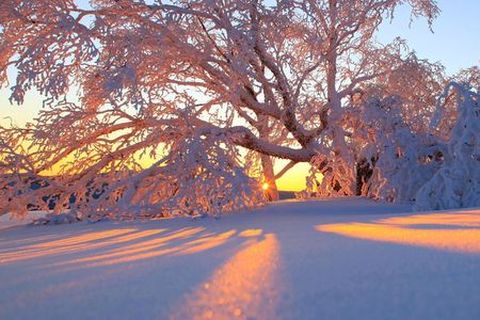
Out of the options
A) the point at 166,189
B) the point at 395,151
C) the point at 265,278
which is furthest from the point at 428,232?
the point at 395,151

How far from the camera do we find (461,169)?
6586 mm

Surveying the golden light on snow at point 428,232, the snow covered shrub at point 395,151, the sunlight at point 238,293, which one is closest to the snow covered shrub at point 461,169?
the snow covered shrub at point 395,151

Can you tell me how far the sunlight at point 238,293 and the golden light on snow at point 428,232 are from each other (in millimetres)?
747

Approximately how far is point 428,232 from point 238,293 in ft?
5.37

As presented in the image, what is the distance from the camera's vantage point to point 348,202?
7.71 metres

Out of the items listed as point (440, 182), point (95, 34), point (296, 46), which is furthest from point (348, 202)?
point (296, 46)

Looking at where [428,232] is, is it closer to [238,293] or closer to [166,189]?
[238,293]

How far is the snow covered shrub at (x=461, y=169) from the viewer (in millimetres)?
6375

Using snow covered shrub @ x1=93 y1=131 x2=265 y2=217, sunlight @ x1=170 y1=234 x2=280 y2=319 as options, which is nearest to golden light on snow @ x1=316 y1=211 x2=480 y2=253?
sunlight @ x1=170 y1=234 x2=280 y2=319

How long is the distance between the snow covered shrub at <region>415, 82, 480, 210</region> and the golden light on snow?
229 centimetres

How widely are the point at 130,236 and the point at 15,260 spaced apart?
127cm

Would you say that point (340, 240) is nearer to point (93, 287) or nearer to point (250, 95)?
point (93, 287)

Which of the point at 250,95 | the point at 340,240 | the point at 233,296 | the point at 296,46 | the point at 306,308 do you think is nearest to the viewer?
the point at 306,308

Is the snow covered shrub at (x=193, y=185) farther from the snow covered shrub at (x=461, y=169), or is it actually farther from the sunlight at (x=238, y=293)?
the sunlight at (x=238, y=293)
